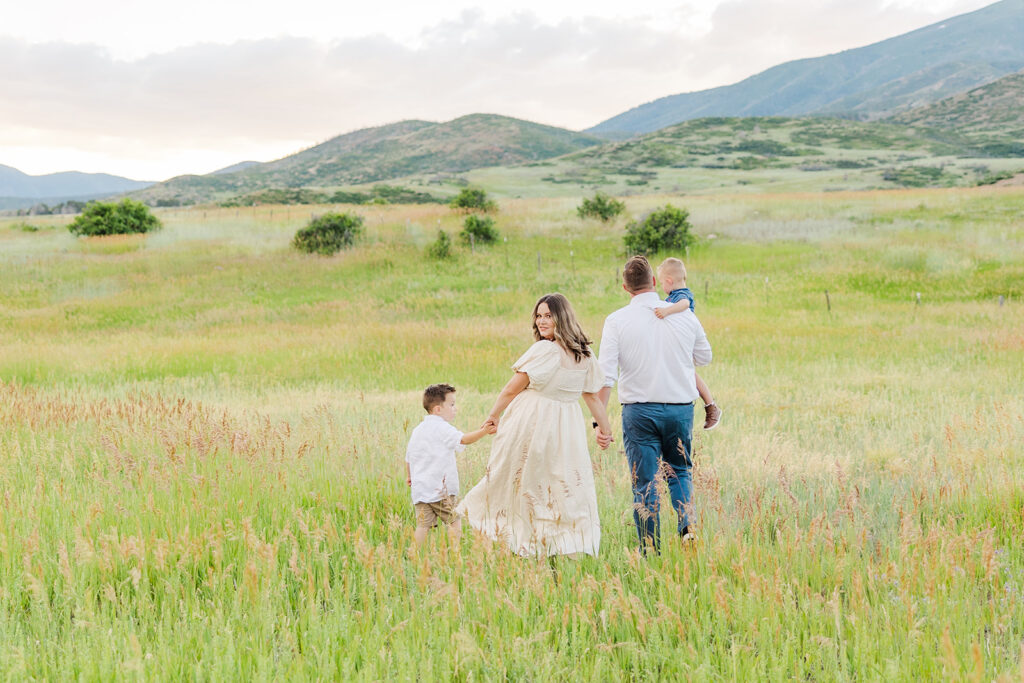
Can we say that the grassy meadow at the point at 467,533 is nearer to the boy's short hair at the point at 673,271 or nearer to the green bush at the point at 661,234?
the boy's short hair at the point at 673,271

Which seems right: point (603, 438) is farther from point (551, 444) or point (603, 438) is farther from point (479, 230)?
point (479, 230)

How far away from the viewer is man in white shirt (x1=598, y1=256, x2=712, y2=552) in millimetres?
4699

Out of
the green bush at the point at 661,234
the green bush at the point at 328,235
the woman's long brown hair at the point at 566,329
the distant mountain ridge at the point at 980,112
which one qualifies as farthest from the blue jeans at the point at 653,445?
the distant mountain ridge at the point at 980,112

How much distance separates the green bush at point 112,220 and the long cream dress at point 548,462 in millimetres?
34607

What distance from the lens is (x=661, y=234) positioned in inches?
1129

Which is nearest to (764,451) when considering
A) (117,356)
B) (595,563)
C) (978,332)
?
(595,563)

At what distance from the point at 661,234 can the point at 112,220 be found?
2623cm

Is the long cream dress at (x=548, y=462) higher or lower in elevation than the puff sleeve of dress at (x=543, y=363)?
lower

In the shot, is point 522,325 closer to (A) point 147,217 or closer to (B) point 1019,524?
(B) point 1019,524

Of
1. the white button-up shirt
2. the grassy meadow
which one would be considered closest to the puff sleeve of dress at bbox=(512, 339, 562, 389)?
the white button-up shirt

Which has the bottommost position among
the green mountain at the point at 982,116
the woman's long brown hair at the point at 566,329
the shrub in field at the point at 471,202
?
the woman's long brown hair at the point at 566,329

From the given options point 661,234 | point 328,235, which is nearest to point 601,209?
point 661,234

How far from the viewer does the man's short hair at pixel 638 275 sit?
4.77 metres

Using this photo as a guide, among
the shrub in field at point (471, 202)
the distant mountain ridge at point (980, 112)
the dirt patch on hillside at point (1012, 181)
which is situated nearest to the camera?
the shrub in field at point (471, 202)
